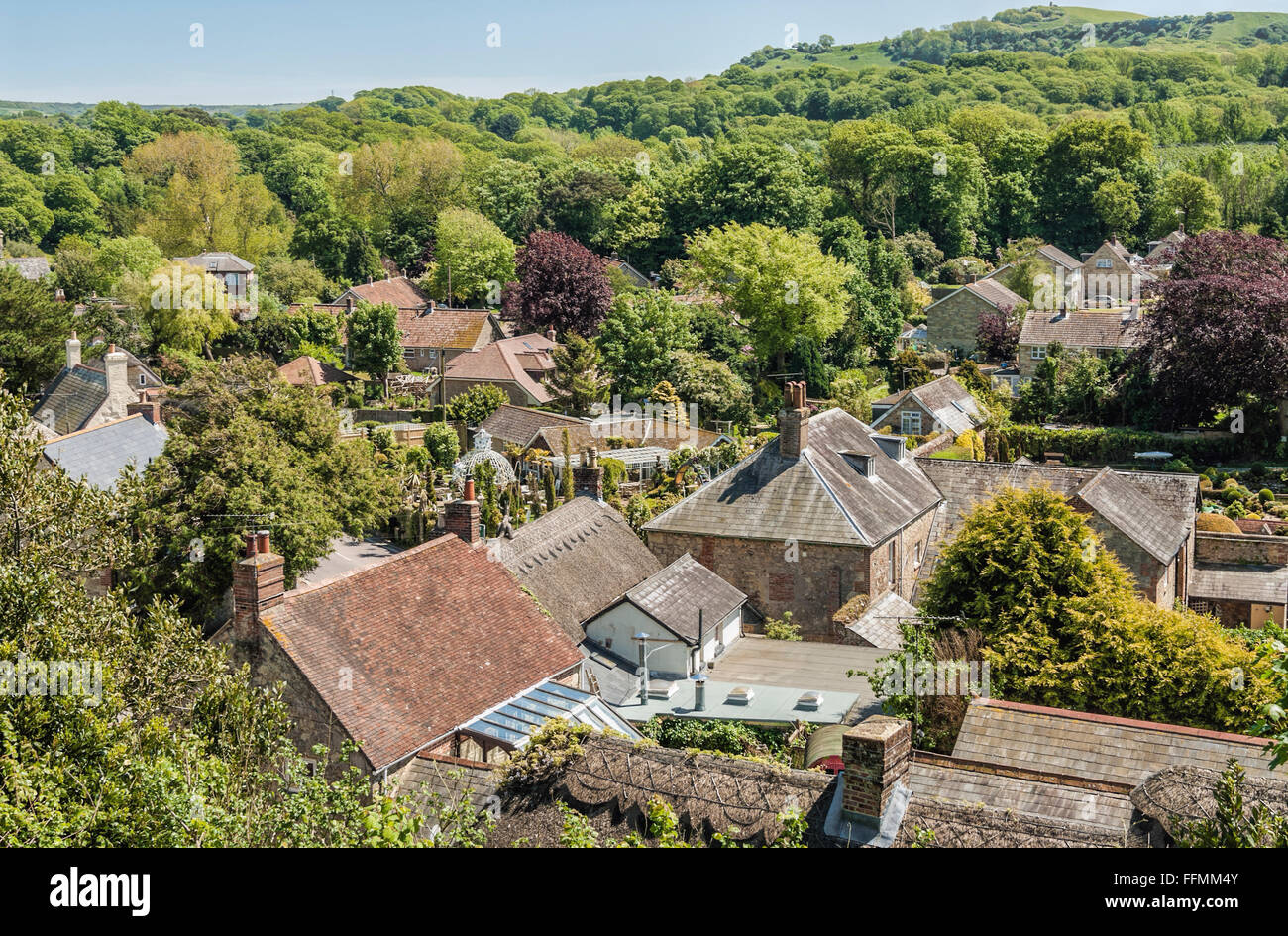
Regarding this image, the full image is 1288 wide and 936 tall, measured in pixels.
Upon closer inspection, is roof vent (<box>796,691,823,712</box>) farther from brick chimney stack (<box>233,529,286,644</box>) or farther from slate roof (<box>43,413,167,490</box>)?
slate roof (<box>43,413,167,490</box>)

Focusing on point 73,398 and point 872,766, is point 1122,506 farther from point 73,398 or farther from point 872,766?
point 73,398

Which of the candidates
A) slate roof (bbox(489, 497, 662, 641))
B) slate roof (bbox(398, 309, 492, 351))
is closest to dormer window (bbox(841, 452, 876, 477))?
slate roof (bbox(489, 497, 662, 641))

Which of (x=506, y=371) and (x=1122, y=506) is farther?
(x=506, y=371)

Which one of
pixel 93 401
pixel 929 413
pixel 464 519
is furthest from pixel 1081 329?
pixel 464 519

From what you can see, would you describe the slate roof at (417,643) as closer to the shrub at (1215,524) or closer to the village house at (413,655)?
the village house at (413,655)

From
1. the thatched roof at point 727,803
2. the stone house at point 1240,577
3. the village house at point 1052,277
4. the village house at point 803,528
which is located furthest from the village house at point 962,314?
the thatched roof at point 727,803
